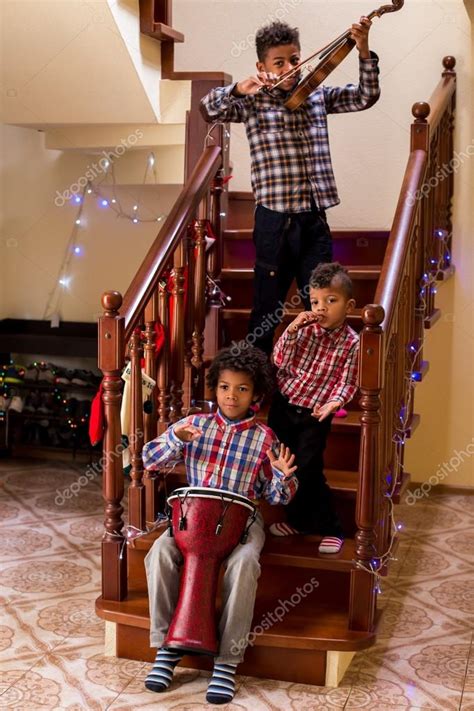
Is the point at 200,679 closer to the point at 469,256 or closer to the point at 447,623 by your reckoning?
the point at 447,623

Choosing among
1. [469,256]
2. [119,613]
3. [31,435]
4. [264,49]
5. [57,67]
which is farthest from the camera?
[31,435]

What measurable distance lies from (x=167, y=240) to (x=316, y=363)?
70 cm

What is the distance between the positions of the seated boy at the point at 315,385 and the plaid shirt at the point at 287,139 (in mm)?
495

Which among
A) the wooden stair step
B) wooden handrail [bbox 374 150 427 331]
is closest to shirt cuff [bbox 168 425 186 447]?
the wooden stair step

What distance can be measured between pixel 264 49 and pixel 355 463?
1.50m

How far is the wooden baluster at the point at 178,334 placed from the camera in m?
3.63

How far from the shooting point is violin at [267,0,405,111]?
10.8 feet

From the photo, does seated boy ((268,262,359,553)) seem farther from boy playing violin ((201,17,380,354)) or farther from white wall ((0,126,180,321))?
white wall ((0,126,180,321))

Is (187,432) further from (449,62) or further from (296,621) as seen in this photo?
(449,62)

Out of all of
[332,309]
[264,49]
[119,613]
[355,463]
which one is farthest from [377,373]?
[264,49]

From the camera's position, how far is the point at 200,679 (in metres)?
3.03

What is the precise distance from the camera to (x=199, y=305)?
152 inches

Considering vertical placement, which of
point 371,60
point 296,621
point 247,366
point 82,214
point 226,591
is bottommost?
point 296,621

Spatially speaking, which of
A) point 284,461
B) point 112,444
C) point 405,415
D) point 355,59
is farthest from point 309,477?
point 355,59
